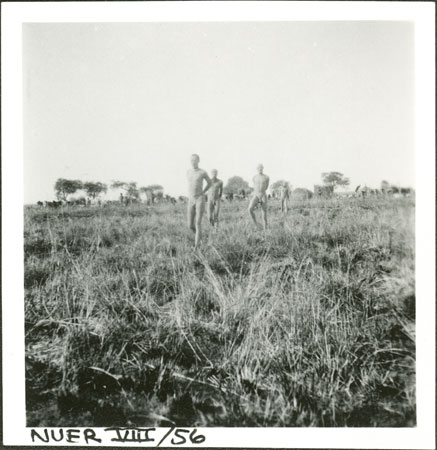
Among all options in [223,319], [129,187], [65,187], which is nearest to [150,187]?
[129,187]

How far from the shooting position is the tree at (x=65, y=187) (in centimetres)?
294

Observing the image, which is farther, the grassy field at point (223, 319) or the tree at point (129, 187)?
the tree at point (129, 187)

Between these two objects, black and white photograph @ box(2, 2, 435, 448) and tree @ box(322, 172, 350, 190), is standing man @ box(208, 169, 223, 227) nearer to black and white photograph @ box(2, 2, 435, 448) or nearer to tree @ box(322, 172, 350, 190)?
black and white photograph @ box(2, 2, 435, 448)

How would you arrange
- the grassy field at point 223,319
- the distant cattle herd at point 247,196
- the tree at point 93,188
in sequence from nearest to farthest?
the grassy field at point 223,319, the distant cattle herd at point 247,196, the tree at point 93,188

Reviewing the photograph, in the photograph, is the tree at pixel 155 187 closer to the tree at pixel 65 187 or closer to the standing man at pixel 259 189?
the tree at pixel 65 187

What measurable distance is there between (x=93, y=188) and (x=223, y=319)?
140 centimetres

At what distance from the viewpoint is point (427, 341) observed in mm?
2760

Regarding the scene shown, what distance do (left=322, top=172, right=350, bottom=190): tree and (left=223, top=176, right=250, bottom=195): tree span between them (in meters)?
0.59

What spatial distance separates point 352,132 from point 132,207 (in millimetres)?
1781

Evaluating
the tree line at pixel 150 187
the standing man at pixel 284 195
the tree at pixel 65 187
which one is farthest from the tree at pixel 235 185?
the tree at pixel 65 187

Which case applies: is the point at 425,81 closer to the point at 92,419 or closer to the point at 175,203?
the point at 175,203

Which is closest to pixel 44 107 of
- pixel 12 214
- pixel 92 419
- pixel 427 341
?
pixel 12 214

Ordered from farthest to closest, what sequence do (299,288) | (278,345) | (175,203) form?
(175,203) < (299,288) < (278,345)

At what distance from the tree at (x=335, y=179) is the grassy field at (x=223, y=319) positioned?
16 cm
